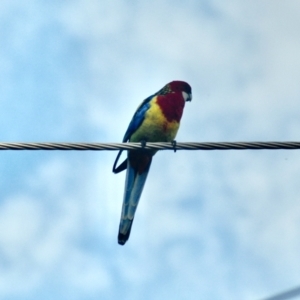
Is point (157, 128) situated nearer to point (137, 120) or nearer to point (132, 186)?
point (137, 120)

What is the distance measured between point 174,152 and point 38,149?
142 centimetres

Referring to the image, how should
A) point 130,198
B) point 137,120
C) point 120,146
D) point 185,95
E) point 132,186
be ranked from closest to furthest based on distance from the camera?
point 120,146 → point 130,198 → point 132,186 → point 137,120 → point 185,95

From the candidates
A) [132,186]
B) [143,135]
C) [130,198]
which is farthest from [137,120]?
[130,198]

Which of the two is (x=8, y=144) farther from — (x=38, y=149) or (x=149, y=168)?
(x=149, y=168)

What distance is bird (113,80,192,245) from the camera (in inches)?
205

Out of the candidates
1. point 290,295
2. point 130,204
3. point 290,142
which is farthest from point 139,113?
point 290,295

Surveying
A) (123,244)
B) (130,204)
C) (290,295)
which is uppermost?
(130,204)

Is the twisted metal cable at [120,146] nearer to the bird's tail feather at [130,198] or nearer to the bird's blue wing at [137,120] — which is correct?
the bird's tail feather at [130,198]

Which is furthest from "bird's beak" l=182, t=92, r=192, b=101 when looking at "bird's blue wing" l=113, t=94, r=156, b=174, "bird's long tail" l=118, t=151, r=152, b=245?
"bird's long tail" l=118, t=151, r=152, b=245

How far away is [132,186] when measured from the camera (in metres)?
5.34

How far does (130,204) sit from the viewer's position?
5.16 m

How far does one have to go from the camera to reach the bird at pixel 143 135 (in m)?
5.21

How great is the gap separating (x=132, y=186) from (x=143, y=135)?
0.54 m

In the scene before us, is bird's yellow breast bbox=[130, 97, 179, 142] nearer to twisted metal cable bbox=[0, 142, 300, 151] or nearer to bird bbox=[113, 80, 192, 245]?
bird bbox=[113, 80, 192, 245]
